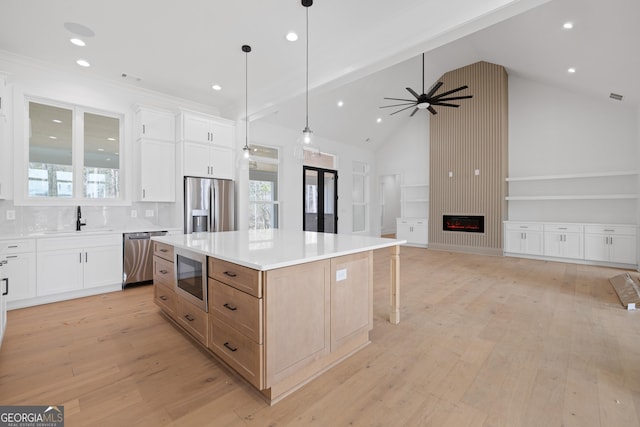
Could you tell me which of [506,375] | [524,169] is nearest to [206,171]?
[506,375]

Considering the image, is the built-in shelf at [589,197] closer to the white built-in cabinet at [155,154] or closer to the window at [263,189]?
the window at [263,189]

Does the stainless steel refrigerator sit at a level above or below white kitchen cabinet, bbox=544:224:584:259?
above

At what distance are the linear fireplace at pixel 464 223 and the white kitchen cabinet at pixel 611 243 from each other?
1.90 meters

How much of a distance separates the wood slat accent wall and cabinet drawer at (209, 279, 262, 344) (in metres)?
6.65

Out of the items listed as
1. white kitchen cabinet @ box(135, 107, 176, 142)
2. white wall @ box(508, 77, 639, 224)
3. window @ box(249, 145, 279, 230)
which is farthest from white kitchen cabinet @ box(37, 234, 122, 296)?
white wall @ box(508, 77, 639, 224)

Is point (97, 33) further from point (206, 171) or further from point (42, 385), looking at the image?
point (42, 385)

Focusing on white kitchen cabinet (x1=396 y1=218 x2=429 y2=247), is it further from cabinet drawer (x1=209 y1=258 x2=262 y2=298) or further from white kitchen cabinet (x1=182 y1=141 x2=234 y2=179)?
cabinet drawer (x1=209 y1=258 x2=262 y2=298)

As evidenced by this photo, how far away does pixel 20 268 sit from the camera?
3232mm

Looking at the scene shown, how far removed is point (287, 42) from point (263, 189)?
350 centimetres

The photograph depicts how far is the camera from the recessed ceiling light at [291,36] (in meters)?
3.16

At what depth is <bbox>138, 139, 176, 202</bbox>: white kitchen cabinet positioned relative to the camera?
14.3ft

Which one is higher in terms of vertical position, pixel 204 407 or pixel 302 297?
pixel 302 297

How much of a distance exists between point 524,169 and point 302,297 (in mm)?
7092

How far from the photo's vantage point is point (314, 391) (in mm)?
1771
